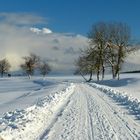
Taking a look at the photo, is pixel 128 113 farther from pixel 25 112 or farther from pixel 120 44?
pixel 120 44

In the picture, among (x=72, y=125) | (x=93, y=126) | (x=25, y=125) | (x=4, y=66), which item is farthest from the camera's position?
(x=4, y=66)

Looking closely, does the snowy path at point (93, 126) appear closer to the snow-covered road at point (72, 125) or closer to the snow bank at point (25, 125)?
the snow-covered road at point (72, 125)

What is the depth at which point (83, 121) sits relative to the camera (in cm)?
1449

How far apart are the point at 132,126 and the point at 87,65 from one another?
6926 cm

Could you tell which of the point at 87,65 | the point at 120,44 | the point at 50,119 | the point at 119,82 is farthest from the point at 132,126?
the point at 87,65

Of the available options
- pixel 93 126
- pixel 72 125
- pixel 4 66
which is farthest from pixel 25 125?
pixel 4 66

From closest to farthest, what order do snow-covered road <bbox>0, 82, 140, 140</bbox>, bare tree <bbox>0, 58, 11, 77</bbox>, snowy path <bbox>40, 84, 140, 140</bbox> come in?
snow-covered road <bbox>0, 82, 140, 140</bbox>, snowy path <bbox>40, 84, 140, 140</bbox>, bare tree <bbox>0, 58, 11, 77</bbox>

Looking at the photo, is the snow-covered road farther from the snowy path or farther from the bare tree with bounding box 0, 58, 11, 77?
the bare tree with bounding box 0, 58, 11, 77

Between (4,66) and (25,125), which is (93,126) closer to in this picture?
(25,125)

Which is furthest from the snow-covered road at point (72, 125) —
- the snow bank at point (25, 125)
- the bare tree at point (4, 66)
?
the bare tree at point (4, 66)

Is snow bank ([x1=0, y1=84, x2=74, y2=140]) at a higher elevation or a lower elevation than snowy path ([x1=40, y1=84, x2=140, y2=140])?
higher

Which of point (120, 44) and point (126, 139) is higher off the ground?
point (120, 44)

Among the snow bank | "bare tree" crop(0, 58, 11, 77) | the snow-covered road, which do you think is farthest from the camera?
"bare tree" crop(0, 58, 11, 77)

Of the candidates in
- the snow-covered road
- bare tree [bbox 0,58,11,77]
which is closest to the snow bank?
the snow-covered road
